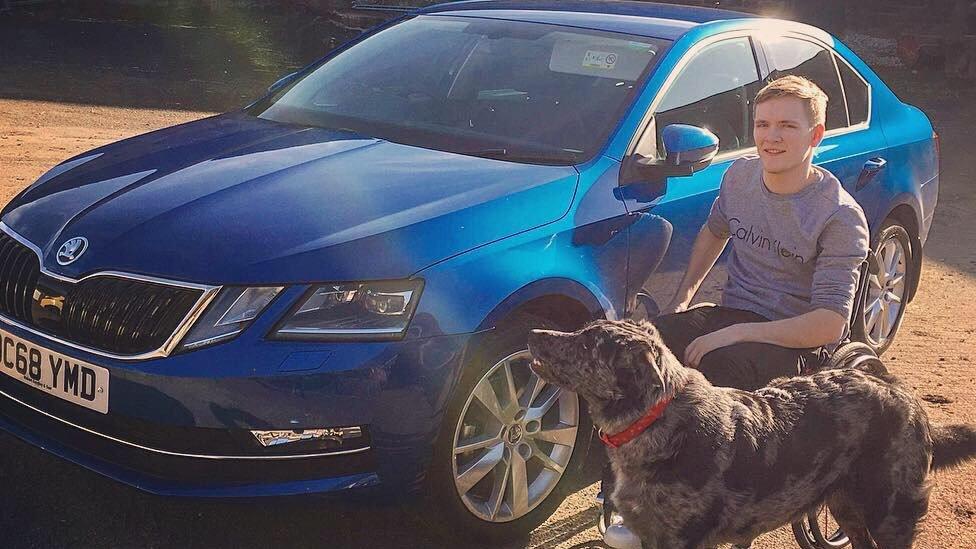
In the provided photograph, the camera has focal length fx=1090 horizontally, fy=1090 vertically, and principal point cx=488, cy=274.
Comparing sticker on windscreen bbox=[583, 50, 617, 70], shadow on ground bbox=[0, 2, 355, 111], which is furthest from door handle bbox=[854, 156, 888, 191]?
shadow on ground bbox=[0, 2, 355, 111]

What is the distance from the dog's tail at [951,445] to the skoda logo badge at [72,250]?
2.63 m

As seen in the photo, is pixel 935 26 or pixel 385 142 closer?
pixel 385 142

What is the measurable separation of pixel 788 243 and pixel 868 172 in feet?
5.40

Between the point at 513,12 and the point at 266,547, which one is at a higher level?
the point at 513,12

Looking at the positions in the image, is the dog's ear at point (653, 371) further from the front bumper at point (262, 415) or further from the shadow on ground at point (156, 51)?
the shadow on ground at point (156, 51)

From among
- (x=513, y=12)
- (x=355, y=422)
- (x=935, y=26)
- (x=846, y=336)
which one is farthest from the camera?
(x=935, y=26)

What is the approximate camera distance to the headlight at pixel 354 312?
3129 mm

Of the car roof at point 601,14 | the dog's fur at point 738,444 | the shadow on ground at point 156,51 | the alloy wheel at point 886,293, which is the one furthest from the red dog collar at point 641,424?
the shadow on ground at point 156,51

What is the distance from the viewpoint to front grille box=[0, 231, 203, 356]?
312 centimetres

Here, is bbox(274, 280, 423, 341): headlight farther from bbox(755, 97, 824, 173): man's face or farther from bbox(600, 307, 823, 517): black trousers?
bbox(755, 97, 824, 173): man's face

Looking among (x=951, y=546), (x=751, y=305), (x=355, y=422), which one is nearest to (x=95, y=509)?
(x=355, y=422)

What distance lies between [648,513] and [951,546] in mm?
1642

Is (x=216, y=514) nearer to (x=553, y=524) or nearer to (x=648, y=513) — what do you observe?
(x=553, y=524)

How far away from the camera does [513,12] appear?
196 inches
